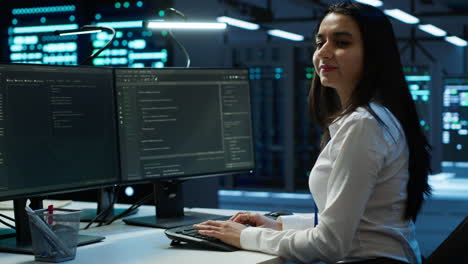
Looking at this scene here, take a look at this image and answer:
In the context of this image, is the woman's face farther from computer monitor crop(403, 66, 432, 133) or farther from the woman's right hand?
computer monitor crop(403, 66, 432, 133)

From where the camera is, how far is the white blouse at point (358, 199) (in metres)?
1.65

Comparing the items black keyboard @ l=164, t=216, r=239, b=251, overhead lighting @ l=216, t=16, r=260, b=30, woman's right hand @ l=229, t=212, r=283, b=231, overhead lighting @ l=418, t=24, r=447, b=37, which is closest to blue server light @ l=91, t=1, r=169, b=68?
woman's right hand @ l=229, t=212, r=283, b=231

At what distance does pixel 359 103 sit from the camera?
1.76m

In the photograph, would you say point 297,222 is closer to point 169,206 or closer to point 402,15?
point 169,206

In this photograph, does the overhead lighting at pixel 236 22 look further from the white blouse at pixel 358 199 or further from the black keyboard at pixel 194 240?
the white blouse at pixel 358 199

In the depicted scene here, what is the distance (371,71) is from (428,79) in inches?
413

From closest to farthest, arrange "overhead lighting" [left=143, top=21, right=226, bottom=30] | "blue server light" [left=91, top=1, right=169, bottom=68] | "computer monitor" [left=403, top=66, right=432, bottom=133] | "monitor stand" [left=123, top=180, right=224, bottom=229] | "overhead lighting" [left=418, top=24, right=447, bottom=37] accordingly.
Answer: "monitor stand" [left=123, top=180, right=224, bottom=229] < "overhead lighting" [left=143, top=21, right=226, bottom=30] < "blue server light" [left=91, top=1, right=169, bottom=68] < "overhead lighting" [left=418, top=24, right=447, bottom=37] < "computer monitor" [left=403, top=66, right=432, bottom=133]

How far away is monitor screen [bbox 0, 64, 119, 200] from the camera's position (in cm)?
186

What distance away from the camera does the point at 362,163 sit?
1.65m

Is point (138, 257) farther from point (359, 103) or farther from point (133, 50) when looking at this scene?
point (133, 50)

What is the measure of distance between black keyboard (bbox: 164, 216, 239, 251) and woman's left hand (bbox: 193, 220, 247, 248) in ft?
0.04

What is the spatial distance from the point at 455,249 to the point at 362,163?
0.34 m

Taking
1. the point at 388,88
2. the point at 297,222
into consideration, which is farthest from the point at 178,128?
the point at 388,88

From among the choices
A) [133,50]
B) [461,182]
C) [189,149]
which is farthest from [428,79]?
[189,149]
